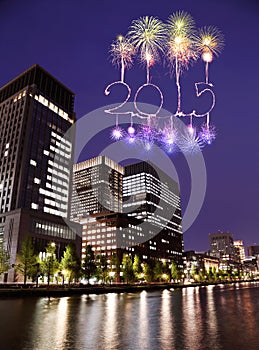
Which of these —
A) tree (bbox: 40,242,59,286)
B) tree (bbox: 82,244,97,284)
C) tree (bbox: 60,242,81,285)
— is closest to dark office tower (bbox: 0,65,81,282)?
tree (bbox: 40,242,59,286)

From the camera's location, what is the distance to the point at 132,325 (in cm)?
1866

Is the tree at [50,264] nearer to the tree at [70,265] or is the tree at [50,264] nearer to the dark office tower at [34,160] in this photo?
the tree at [70,265]

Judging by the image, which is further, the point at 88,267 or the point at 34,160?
the point at 34,160

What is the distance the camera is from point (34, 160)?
382 ft

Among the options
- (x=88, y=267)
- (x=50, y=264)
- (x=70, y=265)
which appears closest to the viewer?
(x=50, y=264)

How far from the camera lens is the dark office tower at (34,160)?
101m

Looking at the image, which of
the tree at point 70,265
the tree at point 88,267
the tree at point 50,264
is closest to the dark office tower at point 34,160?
the tree at point 50,264

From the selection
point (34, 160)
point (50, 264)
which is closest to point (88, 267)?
point (50, 264)

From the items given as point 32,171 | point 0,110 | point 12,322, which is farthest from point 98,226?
point 12,322

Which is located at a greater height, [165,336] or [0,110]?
[0,110]

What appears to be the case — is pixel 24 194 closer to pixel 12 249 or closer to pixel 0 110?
pixel 12 249

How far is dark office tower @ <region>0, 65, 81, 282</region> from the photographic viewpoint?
101 m

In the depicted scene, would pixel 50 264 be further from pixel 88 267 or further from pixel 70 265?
pixel 88 267

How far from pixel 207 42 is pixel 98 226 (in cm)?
15426
